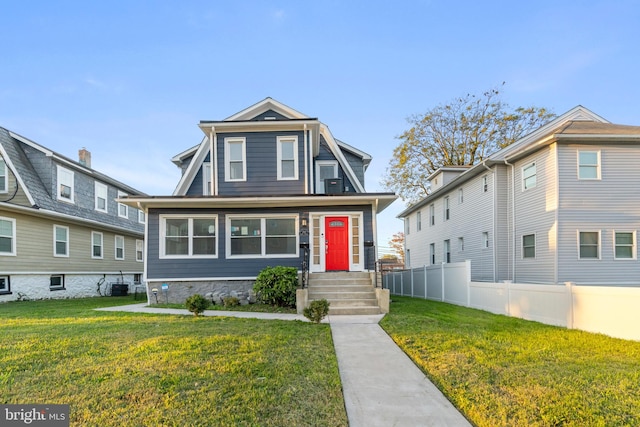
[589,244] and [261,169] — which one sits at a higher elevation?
[261,169]

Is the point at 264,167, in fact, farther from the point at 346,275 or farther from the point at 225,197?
the point at 346,275

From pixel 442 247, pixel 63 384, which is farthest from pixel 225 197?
pixel 442 247

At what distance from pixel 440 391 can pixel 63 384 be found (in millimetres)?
4171

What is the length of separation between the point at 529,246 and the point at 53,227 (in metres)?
19.6

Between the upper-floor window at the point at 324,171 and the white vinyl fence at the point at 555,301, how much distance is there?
5.54m

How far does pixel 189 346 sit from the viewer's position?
538cm

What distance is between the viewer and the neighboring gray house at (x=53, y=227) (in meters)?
12.9

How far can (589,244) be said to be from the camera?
12281mm

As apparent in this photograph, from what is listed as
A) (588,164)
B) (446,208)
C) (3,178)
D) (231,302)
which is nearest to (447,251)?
(446,208)

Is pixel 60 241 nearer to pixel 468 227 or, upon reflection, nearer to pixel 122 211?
pixel 122 211

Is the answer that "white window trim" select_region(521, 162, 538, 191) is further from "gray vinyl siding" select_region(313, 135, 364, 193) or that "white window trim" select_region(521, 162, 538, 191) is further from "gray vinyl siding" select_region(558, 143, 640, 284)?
"gray vinyl siding" select_region(313, 135, 364, 193)

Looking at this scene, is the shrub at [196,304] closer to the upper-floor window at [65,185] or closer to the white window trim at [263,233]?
A: the white window trim at [263,233]

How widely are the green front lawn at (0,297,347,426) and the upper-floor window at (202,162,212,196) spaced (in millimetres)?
7137

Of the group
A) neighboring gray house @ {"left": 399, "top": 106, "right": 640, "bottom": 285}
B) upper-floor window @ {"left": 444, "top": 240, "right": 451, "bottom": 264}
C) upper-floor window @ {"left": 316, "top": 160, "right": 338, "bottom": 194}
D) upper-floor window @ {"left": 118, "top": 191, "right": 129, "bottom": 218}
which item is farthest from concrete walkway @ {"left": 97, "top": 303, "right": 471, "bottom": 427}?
upper-floor window @ {"left": 118, "top": 191, "right": 129, "bottom": 218}
